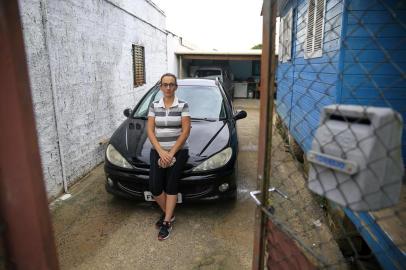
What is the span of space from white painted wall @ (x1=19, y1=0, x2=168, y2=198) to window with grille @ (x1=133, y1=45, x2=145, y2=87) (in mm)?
635

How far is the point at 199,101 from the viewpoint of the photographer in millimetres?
4648

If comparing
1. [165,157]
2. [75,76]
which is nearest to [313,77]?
[165,157]

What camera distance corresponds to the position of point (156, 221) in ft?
11.5

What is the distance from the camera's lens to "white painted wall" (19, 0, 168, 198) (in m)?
3.70

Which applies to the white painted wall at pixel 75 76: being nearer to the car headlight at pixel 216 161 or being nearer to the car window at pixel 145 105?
the car window at pixel 145 105

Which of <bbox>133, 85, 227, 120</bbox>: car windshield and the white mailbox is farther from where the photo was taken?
<bbox>133, 85, 227, 120</bbox>: car windshield

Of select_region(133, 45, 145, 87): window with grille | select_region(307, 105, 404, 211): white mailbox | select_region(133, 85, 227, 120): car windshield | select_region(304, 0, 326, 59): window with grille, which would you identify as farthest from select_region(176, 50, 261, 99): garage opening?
select_region(307, 105, 404, 211): white mailbox

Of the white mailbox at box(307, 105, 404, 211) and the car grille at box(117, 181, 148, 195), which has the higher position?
the white mailbox at box(307, 105, 404, 211)

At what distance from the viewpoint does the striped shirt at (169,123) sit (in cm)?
323

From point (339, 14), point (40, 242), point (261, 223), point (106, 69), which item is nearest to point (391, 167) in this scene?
point (261, 223)

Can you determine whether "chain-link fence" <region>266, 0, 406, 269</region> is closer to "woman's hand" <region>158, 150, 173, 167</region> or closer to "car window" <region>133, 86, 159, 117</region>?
"woman's hand" <region>158, 150, 173, 167</region>

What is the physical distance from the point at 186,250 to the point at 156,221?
0.66m

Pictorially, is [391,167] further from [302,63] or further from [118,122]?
[118,122]

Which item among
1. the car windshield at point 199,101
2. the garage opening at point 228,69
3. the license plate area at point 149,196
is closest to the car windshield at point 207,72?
the garage opening at point 228,69
